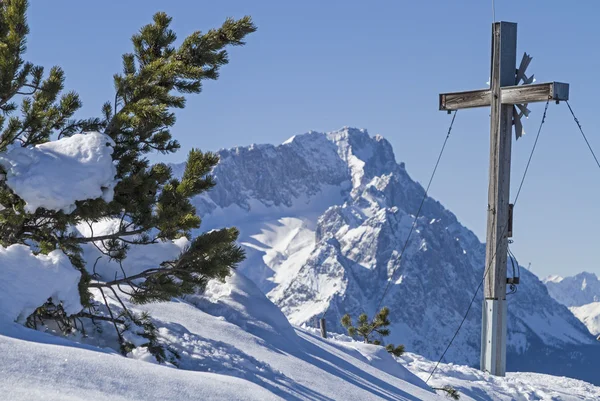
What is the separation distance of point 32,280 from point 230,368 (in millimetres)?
2308

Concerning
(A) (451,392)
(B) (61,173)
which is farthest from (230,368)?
(A) (451,392)

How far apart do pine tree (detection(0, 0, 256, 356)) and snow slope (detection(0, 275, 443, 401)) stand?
0.93 metres

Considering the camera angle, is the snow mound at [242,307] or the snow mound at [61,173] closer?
the snow mound at [61,173]

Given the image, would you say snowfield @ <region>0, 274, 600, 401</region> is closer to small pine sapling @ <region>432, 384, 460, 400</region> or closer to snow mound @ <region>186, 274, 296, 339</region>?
snow mound @ <region>186, 274, 296, 339</region>

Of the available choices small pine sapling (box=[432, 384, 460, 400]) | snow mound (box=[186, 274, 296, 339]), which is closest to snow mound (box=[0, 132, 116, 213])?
snow mound (box=[186, 274, 296, 339])

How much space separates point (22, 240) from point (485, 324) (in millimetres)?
7471

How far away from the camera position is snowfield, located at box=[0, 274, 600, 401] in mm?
7258

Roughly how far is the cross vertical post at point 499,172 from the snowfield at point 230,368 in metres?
1.78

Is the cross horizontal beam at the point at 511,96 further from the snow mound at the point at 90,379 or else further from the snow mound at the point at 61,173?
the snow mound at the point at 90,379

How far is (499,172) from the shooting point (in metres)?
14.1

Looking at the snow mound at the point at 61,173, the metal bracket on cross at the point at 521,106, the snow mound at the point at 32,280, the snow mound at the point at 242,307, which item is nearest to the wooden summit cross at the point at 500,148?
the metal bracket on cross at the point at 521,106

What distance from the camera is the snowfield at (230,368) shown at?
7.26 meters

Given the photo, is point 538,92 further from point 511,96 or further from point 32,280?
point 32,280

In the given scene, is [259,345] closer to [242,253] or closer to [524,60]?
[242,253]
